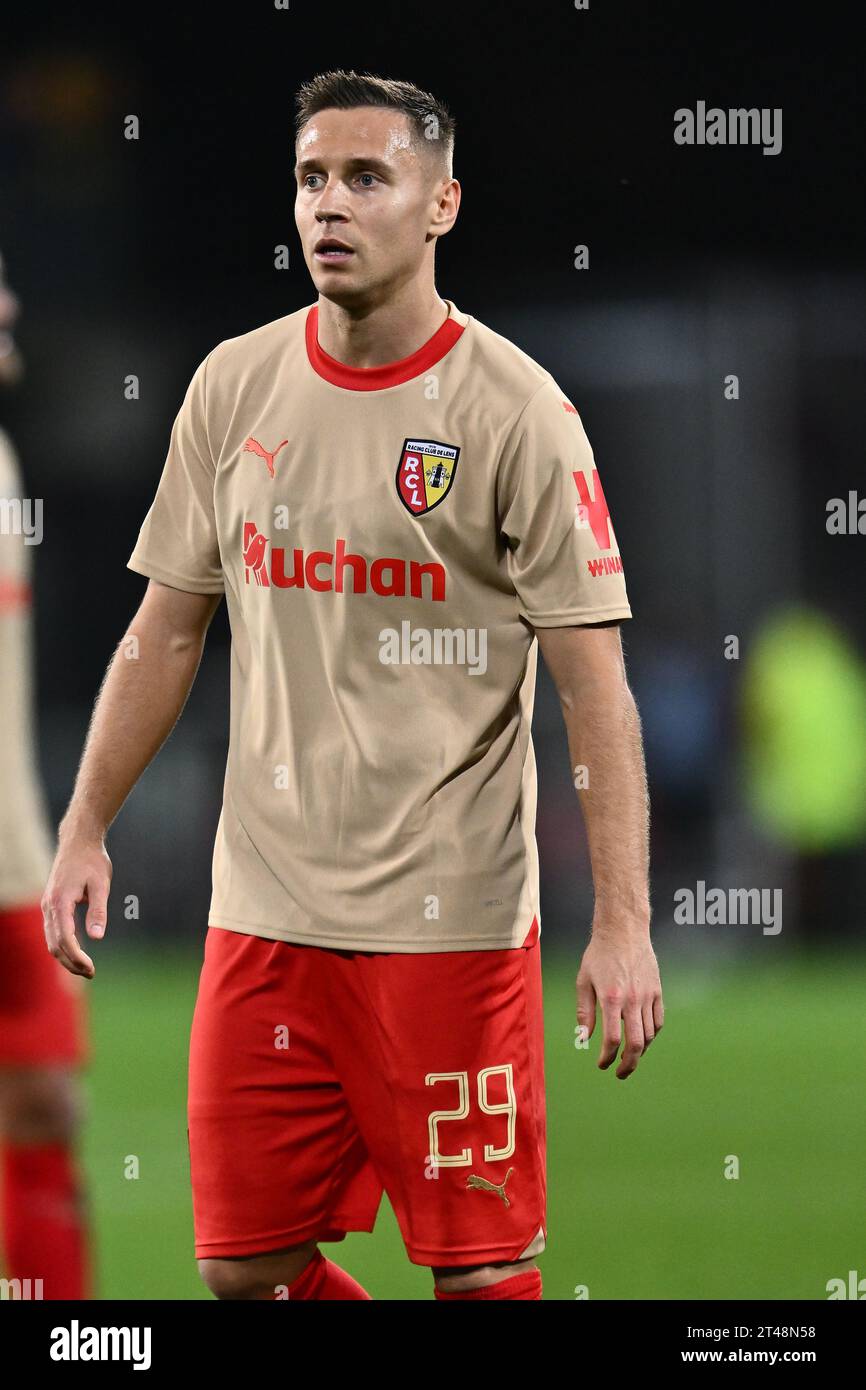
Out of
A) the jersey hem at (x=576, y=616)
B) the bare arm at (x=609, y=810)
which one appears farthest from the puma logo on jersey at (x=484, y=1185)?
the jersey hem at (x=576, y=616)

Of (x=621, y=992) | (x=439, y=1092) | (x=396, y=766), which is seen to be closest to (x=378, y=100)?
(x=396, y=766)

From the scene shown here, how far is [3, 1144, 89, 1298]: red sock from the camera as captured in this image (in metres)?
3.53

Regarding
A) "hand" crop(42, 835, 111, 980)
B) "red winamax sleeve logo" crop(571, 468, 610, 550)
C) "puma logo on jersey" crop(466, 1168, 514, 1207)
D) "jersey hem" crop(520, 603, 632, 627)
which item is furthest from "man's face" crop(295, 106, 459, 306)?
"puma logo on jersey" crop(466, 1168, 514, 1207)

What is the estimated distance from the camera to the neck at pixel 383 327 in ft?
9.07

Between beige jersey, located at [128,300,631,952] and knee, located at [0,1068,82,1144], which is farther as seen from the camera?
knee, located at [0,1068,82,1144]

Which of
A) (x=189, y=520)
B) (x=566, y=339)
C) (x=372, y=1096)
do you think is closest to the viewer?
(x=372, y=1096)

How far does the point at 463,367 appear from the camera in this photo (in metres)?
2.77

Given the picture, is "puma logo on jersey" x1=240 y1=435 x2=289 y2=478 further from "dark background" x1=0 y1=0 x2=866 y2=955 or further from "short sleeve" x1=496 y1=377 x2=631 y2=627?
"dark background" x1=0 y1=0 x2=866 y2=955

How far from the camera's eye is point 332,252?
270 cm

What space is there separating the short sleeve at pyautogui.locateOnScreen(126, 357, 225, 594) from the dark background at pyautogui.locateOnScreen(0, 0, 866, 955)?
321cm

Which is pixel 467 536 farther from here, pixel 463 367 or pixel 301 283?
pixel 301 283

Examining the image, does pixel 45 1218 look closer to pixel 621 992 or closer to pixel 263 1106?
pixel 263 1106

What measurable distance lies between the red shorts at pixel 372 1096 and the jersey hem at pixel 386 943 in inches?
0.4

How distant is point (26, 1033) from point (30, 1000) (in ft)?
0.21
